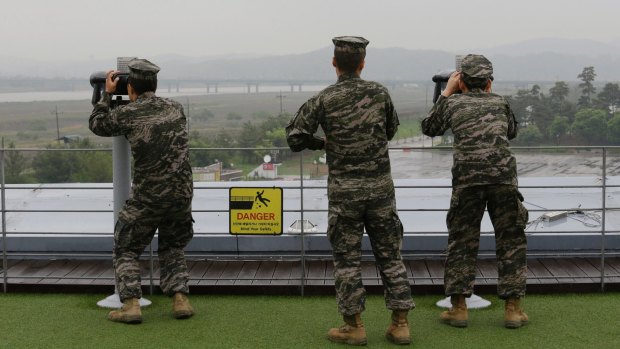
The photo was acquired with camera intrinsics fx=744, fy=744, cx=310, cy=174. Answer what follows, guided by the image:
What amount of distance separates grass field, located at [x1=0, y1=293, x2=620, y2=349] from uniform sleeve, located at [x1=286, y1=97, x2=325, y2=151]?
37.2 inches

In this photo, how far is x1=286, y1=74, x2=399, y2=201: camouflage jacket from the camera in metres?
3.35

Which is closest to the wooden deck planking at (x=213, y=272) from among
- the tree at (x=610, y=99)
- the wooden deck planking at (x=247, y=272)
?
the wooden deck planking at (x=247, y=272)

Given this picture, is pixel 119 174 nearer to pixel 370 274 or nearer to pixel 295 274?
pixel 295 274

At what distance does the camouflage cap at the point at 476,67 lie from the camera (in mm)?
3611

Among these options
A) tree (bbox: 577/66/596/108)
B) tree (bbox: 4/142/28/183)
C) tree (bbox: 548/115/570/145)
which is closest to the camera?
tree (bbox: 4/142/28/183)

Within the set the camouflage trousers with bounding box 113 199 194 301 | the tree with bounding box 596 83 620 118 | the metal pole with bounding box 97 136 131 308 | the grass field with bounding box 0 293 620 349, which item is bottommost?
the grass field with bounding box 0 293 620 349

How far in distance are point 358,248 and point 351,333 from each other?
1.30ft

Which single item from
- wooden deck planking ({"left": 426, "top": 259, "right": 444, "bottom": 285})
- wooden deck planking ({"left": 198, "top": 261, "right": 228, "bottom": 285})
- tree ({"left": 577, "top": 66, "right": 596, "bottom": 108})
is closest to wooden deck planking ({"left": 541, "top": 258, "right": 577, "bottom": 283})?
wooden deck planking ({"left": 426, "top": 259, "right": 444, "bottom": 285})

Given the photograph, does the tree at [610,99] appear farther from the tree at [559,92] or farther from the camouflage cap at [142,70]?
the camouflage cap at [142,70]

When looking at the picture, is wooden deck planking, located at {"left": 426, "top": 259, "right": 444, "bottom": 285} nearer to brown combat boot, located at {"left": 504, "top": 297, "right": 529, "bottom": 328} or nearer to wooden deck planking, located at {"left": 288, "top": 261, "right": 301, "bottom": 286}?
brown combat boot, located at {"left": 504, "top": 297, "right": 529, "bottom": 328}

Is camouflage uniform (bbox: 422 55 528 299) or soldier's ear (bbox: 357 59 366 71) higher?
soldier's ear (bbox: 357 59 366 71)

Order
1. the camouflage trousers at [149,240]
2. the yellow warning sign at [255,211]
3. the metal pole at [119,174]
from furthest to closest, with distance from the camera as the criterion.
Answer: the yellow warning sign at [255,211]
the metal pole at [119,174]
the camouflage trousers at [149,240]

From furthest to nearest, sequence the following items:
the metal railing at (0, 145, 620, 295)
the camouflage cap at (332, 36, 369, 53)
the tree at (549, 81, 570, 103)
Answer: the tree at (549, 81, 570, 103)
the metal railing at (0, 145, 620, 295)
the camouflage cap at (332, 36, 369, 53)

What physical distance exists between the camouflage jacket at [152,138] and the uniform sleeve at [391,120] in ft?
3.45
